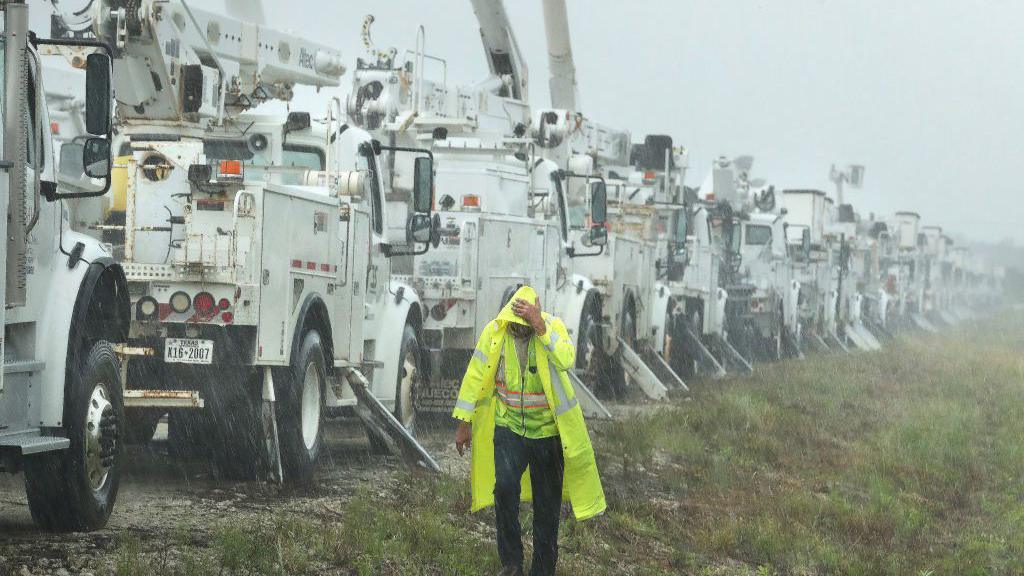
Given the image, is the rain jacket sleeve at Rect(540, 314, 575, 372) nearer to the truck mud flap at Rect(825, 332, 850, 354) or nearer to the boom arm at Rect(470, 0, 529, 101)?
the boom arm at Rect(470, 0, 529, 101)

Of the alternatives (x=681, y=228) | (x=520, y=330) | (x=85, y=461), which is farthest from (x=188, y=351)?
(x=681, y=228)

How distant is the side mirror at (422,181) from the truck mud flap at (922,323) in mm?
46125

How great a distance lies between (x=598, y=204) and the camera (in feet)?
57.3

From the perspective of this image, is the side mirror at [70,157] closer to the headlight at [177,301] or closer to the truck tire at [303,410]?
the truck tire at [303,410]

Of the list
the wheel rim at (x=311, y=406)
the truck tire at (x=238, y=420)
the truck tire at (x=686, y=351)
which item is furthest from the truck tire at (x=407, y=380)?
the truck tire at (x=686, y=351)

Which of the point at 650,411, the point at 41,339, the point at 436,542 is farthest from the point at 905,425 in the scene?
the point at 41,339

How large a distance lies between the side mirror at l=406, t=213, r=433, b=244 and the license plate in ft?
13.0

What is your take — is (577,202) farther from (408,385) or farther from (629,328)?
(408,385)

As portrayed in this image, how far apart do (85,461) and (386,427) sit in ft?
13.4

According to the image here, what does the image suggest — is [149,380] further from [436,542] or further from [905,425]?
[905,425]

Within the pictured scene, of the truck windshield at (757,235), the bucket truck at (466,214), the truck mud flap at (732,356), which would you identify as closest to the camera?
the bucket truck at (466,214)

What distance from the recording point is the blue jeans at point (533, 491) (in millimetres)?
7699

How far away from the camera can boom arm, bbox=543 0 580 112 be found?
81.9 feet

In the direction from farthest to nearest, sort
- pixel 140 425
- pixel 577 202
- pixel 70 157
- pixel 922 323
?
pixel 922 323 < pixel 577 202 < pixel 70 157 < pixel 140 425
